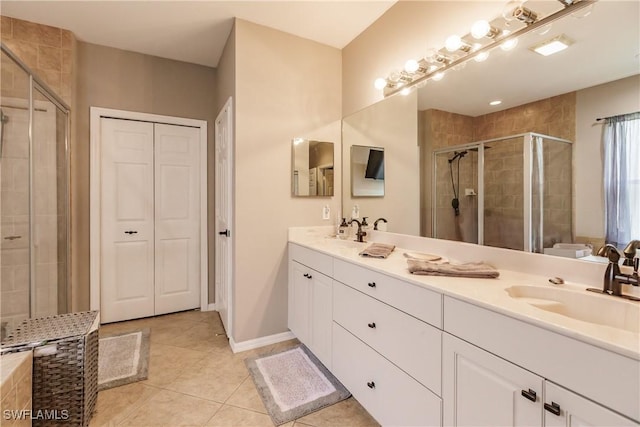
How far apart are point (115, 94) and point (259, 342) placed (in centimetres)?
270

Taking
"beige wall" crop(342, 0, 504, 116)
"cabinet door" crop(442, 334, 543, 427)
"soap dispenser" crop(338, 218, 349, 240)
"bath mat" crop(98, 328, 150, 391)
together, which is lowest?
"bath mat" crop(98, 328, 150, 391)

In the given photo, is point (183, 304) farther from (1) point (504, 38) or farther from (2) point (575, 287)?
(1) point (504, 38)

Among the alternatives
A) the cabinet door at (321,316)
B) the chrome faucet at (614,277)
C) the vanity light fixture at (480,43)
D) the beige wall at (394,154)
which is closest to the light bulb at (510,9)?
the vanity light fixture at (480,43)

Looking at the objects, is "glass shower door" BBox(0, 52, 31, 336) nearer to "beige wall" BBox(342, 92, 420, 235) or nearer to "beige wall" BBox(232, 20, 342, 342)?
"beige wall" BBox(232, 20, 342, 342)

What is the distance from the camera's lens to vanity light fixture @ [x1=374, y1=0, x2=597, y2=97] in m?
1.28

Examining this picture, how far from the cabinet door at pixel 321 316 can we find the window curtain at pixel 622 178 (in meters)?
1.35

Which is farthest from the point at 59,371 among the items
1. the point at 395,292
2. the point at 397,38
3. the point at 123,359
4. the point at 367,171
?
the point at 397,38

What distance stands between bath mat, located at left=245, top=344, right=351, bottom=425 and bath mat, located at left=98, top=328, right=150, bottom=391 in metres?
0.76

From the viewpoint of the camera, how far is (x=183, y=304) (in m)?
3.16

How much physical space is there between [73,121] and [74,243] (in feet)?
3.63

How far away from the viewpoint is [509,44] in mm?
1431

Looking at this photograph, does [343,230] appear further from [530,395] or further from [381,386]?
[530,395]

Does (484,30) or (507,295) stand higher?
(484,30)

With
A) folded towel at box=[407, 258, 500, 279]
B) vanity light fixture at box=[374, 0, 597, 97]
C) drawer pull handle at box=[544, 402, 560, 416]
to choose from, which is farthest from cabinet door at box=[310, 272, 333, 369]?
vanity light fixture at box=[374, 0, 597, 97]
